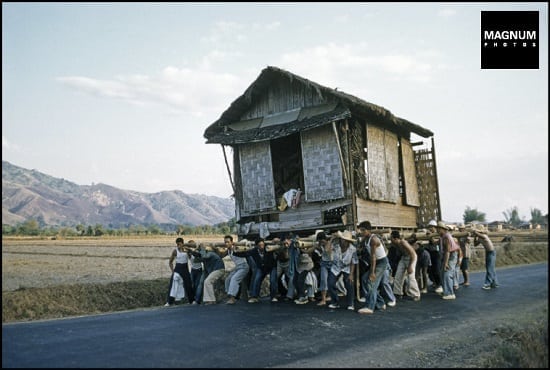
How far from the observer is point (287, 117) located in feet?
51.2

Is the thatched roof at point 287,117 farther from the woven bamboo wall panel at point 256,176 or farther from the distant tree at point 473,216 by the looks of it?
the distant tree at point 473,216

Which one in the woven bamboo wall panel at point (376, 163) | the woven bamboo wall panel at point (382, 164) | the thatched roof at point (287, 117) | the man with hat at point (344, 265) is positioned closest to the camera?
the man with hat at point (344, 265)

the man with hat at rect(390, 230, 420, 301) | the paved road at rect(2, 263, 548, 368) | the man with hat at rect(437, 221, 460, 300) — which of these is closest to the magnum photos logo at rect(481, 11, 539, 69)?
the paved road at rect(2, 263, 548, 368)

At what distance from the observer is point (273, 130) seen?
49.2 ft

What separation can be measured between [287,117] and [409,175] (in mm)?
5716

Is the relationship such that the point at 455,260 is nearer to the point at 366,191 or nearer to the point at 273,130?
the point at 366,191

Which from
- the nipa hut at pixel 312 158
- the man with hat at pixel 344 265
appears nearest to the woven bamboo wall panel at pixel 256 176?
the nipa hut at pixel 312 158

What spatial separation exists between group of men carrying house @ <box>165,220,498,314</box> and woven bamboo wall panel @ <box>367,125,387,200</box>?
219 centimetres

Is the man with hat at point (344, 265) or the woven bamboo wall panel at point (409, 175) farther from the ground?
the woven bamboo wall panel at point (409, 175)

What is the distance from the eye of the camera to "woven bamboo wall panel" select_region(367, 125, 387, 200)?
1516cm

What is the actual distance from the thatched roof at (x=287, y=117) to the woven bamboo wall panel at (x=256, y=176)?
653 millimetres

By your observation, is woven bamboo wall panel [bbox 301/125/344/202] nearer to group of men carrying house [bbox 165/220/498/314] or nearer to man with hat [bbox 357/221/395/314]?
group of men carrying house [bbox 165/220/498/314]

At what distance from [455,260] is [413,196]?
17.8 feet

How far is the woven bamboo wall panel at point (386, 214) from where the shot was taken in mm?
14625
